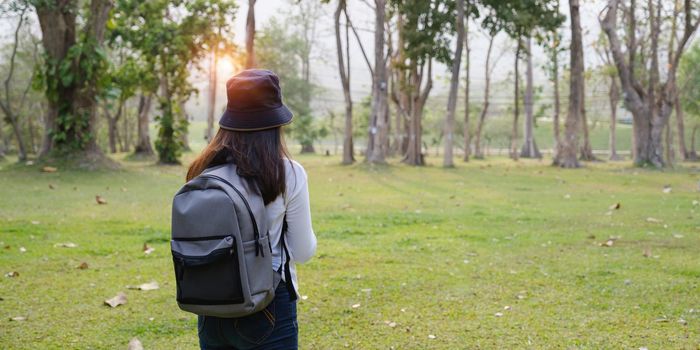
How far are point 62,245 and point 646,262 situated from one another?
658 cm

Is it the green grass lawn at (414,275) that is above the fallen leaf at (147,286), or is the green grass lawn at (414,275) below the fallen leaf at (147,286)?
below

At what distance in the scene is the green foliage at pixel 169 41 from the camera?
23.7m

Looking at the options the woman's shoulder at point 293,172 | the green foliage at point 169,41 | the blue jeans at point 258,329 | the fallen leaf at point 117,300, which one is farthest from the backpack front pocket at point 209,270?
the green foliage at point 169,41

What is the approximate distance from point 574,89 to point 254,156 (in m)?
25.7

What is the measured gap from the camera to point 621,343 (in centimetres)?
479

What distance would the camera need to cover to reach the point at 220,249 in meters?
2.46

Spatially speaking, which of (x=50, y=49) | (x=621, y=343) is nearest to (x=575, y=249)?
(x=621, y=343)

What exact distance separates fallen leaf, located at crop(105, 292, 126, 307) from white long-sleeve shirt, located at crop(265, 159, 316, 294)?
336cm

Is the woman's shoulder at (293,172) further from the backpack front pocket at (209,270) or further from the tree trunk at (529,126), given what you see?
the tree trunk at (529,126)

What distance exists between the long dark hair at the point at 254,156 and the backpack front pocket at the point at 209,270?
288 millimetres

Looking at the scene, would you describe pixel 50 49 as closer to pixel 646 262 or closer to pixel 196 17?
pixel 196 17

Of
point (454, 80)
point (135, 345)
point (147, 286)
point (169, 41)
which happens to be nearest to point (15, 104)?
point (169, 41)

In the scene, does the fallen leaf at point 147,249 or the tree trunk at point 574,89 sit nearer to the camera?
the fallen leaf at point 147,249

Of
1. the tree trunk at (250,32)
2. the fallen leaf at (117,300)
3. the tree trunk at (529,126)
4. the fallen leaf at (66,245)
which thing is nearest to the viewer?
the fallen leaf at (117,300)
